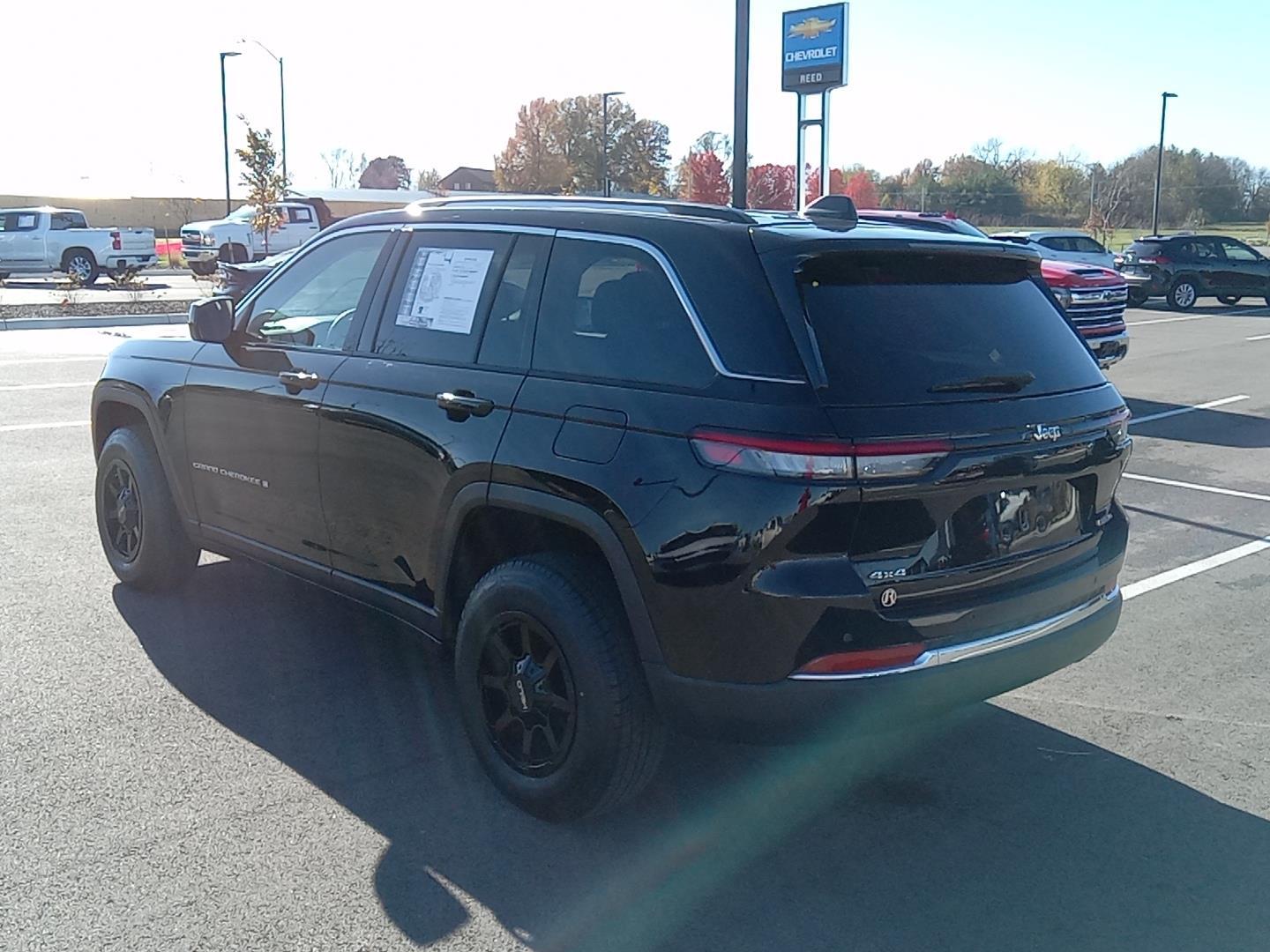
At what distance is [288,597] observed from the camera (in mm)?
5992

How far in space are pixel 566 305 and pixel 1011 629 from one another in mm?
1669

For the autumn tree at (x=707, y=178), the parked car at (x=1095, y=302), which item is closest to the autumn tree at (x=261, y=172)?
the parked car at (x=1095, y=302)

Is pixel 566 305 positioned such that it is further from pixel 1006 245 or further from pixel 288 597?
pixel 288 597

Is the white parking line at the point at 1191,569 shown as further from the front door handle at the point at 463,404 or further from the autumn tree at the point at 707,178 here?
the autumn tree at the point at 707,178

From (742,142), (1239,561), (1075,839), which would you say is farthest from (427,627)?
(742,142)

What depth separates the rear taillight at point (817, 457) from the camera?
10.5 ft

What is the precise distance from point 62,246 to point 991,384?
30846 millimetres

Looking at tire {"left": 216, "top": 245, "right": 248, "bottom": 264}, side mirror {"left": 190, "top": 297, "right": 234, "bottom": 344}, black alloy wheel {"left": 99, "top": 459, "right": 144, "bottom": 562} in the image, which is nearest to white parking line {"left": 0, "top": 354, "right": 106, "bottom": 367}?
black alloy wheel {"left": 99, "top": 459, "right": 144, "bottom": 562}

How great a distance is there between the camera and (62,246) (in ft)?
98.6

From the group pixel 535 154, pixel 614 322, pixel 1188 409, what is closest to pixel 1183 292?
pixel 1188 409

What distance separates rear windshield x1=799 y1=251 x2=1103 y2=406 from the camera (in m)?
3.39

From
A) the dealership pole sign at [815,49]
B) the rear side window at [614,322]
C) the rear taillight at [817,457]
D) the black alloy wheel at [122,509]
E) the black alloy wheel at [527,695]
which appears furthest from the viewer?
the dealership pole sign at [815,49]

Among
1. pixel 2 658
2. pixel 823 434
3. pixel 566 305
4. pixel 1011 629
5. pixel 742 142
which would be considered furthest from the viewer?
pixel 742 142

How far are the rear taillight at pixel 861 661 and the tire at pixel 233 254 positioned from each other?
1200 inches
